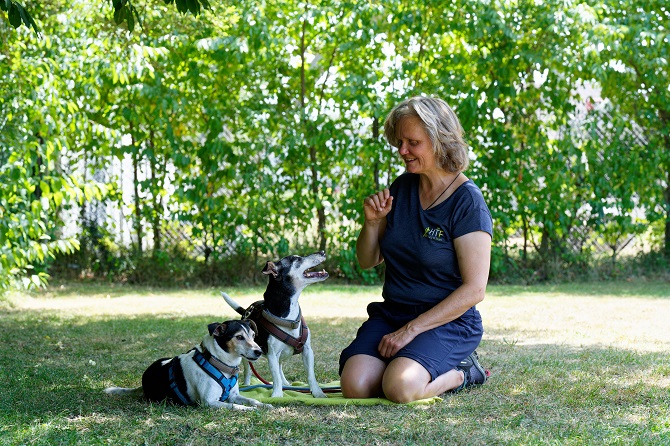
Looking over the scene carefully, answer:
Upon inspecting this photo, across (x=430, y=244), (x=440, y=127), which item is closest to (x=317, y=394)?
(x=430, y=244)

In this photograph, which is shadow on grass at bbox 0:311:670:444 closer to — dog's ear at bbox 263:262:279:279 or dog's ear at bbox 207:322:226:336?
dog's ear at bbox 207:322:226:336

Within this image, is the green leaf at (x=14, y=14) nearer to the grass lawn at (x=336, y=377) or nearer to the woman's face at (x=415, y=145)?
the grass lawn at (x=336, y=377)

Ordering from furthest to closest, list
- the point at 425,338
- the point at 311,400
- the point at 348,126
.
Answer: the point at 348,126, the point at 425,338, the point at 311,400

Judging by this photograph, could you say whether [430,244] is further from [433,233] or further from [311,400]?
[311,400]

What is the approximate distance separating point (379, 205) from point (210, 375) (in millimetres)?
1273

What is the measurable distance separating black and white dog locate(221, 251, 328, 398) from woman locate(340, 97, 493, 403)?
0.87 ft

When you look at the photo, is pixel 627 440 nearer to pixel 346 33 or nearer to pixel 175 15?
pixel 346 33

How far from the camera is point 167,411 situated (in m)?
3.87

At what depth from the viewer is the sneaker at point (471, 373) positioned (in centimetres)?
440

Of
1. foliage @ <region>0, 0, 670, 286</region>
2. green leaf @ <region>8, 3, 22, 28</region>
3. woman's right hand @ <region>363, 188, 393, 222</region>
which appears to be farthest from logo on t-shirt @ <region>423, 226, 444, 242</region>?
foliage @ <region>0, 0, 670, 286</region>

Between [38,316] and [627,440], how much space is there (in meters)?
5.75

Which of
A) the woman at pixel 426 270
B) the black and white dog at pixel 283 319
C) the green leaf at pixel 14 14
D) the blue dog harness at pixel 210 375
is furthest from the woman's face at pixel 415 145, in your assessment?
the green leaf at pixel 14 14

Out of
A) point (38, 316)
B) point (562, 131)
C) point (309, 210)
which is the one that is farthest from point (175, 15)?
point (562, 131)

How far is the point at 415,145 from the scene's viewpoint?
4352mm
